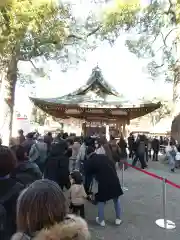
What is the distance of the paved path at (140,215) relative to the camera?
15.6ft

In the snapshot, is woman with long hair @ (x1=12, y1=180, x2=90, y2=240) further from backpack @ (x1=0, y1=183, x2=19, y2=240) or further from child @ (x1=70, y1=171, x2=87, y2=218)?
child @ (x1=70, y1=171, x2=87, y2=218)

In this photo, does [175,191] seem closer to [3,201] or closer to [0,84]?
[3,201]

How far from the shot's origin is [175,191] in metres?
8.34

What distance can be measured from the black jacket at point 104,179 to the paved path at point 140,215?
0.62m

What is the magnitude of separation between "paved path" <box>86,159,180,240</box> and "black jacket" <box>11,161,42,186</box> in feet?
5.63

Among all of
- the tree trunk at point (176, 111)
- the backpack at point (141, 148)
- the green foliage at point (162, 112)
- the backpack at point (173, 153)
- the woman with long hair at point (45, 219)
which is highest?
the green foliage at point (162, 112)

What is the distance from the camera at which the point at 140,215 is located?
233 inches

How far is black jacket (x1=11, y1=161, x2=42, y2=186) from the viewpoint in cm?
343

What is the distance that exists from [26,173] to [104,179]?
180 cm

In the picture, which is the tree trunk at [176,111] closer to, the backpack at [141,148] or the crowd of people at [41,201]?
the backpack at [141,148]

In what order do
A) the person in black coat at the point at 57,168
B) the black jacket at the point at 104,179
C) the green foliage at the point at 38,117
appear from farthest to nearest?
the green foliage at the point at 38,117 < the person in black coat at the point at 57,168 < the black jacket at the point at 104,179

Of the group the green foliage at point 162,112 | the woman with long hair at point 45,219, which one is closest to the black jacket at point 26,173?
the woman with long hair at point 45,219

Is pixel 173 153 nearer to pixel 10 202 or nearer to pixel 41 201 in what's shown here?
pixel 10 202

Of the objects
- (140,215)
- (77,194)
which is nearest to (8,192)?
(77,194)
